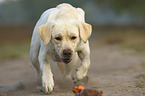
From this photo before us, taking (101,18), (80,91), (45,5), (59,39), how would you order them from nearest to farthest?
(80,91)
(59,39)
(45,5)
(101,18)

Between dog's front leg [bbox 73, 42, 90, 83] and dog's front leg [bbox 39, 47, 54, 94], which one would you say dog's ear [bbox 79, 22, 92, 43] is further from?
dog's front leg [bbox 39, 47, 54, 94]

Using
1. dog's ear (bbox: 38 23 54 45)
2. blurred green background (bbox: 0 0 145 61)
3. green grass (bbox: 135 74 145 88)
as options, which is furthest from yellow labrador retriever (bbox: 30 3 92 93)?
blurred green background (bbox: 0 0 145 61)

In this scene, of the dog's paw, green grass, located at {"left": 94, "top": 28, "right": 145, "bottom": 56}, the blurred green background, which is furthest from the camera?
the blurred green background

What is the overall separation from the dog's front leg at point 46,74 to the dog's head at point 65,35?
0.38 meters

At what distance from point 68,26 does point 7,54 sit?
10.6 meters

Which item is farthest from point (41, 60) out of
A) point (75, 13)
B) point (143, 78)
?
point (143, 78)

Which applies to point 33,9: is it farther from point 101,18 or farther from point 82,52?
point 82,52

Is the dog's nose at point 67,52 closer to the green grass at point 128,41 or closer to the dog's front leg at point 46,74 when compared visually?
the dog's front leg at point 46,74

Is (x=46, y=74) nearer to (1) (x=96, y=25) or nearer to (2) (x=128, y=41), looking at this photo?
(2) (x=128, y=41)

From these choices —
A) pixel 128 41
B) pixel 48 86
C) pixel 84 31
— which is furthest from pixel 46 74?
pixel 128 41

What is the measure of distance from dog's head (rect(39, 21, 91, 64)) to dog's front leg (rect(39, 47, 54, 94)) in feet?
1.24

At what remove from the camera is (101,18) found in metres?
91.1

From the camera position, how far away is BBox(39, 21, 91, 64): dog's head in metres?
4.45

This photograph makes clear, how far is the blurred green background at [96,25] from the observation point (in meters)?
16.3
